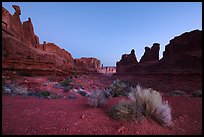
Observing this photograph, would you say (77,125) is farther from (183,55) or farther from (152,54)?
(152,54)

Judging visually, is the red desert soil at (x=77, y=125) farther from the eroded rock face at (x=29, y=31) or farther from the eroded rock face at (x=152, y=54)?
the eroded rock face at (x=152, y=54)

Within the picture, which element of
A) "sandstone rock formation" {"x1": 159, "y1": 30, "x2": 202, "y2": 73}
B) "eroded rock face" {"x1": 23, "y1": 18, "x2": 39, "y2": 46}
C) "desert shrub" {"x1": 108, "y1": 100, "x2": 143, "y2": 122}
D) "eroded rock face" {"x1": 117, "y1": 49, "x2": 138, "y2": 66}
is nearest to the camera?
"desert shrub" {"x1": 108, "y1": 100, "x2": 143, "y2": 122}

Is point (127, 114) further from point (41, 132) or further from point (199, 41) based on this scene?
point (199, 41)

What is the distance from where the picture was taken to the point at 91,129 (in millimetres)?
2523

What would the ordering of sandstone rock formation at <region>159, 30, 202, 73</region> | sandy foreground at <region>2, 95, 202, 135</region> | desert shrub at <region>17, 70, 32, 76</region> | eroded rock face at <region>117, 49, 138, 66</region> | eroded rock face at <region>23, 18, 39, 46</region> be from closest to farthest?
sandy foreground at <region>2, 95, 202, 135</region>, desert shrub at <region>17, 70, 32, 76</region>, sandstone rock formation at <region>159, 30, 202, 73</region>, eroded rock face at <region>23, 18, 39, 46</region>, eroded rock face at <region>117, 49, 138, 66</region>

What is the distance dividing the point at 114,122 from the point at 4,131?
2.23 meters

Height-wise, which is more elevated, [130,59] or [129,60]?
[130,59]

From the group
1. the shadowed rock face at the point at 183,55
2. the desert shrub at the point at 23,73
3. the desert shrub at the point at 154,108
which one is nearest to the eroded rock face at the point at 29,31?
the desert shrub at the point at 23,73

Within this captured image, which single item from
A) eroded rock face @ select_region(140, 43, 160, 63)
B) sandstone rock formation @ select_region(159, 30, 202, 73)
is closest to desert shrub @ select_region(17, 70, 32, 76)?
sandstone rock formation @ select_region(159, 30, 202, 73)

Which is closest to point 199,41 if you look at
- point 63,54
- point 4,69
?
point 4,69

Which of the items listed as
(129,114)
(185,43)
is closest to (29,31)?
(129,114)

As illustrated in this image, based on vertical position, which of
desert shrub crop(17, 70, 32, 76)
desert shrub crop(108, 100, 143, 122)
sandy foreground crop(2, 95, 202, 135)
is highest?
desert shrub crop(17, 70, 32, 76)

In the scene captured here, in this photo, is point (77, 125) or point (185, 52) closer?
point (77, 125)

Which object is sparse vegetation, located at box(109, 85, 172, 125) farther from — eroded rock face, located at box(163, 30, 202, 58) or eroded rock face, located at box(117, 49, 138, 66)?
eroded rock face, located at box(117, 49, 138, 66)
